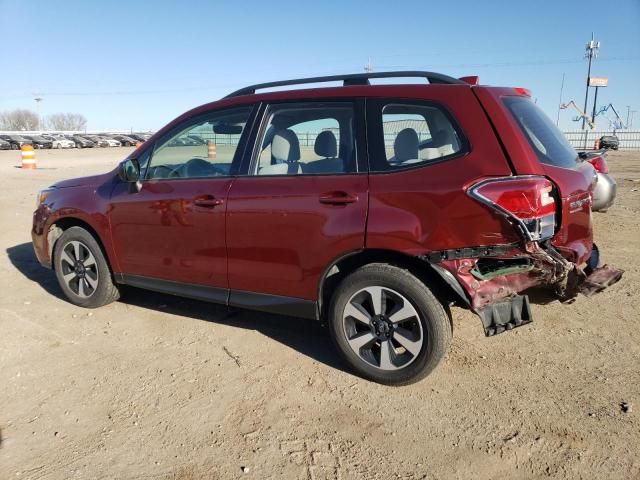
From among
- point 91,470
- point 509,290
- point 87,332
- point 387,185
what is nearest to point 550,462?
point 509,290

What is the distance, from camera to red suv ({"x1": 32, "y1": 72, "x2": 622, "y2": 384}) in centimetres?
299

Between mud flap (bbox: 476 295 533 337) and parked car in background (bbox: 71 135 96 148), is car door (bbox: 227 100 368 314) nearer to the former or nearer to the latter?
mud flap (bbox: 476 295 533 337)

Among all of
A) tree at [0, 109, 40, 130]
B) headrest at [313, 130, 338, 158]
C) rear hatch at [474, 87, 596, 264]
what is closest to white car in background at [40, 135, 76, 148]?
headrest at [313, 130, 338, 158]

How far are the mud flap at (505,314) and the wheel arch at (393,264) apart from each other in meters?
0.14

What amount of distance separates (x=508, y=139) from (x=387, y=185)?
738 millimetres

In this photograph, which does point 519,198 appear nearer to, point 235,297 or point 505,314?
point 505,314

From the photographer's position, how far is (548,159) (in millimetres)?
3158

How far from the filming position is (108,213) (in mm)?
4441

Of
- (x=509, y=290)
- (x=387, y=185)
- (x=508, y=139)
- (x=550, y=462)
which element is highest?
(x=508, y=139)

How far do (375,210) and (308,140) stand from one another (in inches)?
34.7

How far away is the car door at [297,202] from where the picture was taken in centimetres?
329

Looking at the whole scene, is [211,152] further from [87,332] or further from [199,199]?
[87,332]

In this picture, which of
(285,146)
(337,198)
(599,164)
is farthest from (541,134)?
(599,164)

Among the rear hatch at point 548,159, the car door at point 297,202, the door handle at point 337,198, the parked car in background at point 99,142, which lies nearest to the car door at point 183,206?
the car door at point 297,202
